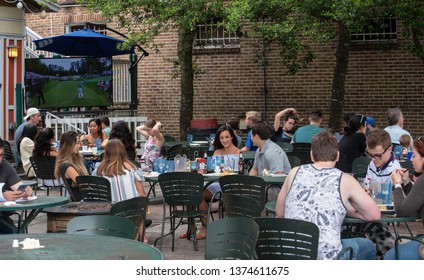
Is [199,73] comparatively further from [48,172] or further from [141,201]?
[141,201]

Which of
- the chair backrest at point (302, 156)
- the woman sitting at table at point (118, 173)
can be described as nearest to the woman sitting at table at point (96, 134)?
the chair backrest at point (302, 156)

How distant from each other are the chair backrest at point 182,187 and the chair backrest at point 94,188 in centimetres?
101

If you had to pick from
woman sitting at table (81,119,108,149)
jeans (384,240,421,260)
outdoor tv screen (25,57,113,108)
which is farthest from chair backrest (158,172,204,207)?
outdoor tv screen (25,57,113,108)

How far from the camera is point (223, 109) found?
22844mm

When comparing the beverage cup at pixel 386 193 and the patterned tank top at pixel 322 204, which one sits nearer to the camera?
the patterned tank top at pixel 322 204

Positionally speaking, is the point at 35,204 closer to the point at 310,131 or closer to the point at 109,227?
the point at 109,227

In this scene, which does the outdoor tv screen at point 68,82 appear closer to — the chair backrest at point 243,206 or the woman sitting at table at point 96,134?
the woman sitting at table at point 96,134

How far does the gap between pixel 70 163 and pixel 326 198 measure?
404 centimetres

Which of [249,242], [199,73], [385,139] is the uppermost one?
[199,73]

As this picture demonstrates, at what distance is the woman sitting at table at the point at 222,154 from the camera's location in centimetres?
1098

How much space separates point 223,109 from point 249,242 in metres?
17.2

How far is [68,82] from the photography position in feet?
72.8

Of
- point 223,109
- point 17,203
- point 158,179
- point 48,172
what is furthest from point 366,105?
point 17,203

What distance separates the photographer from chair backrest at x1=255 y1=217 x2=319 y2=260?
5742 millimetres
